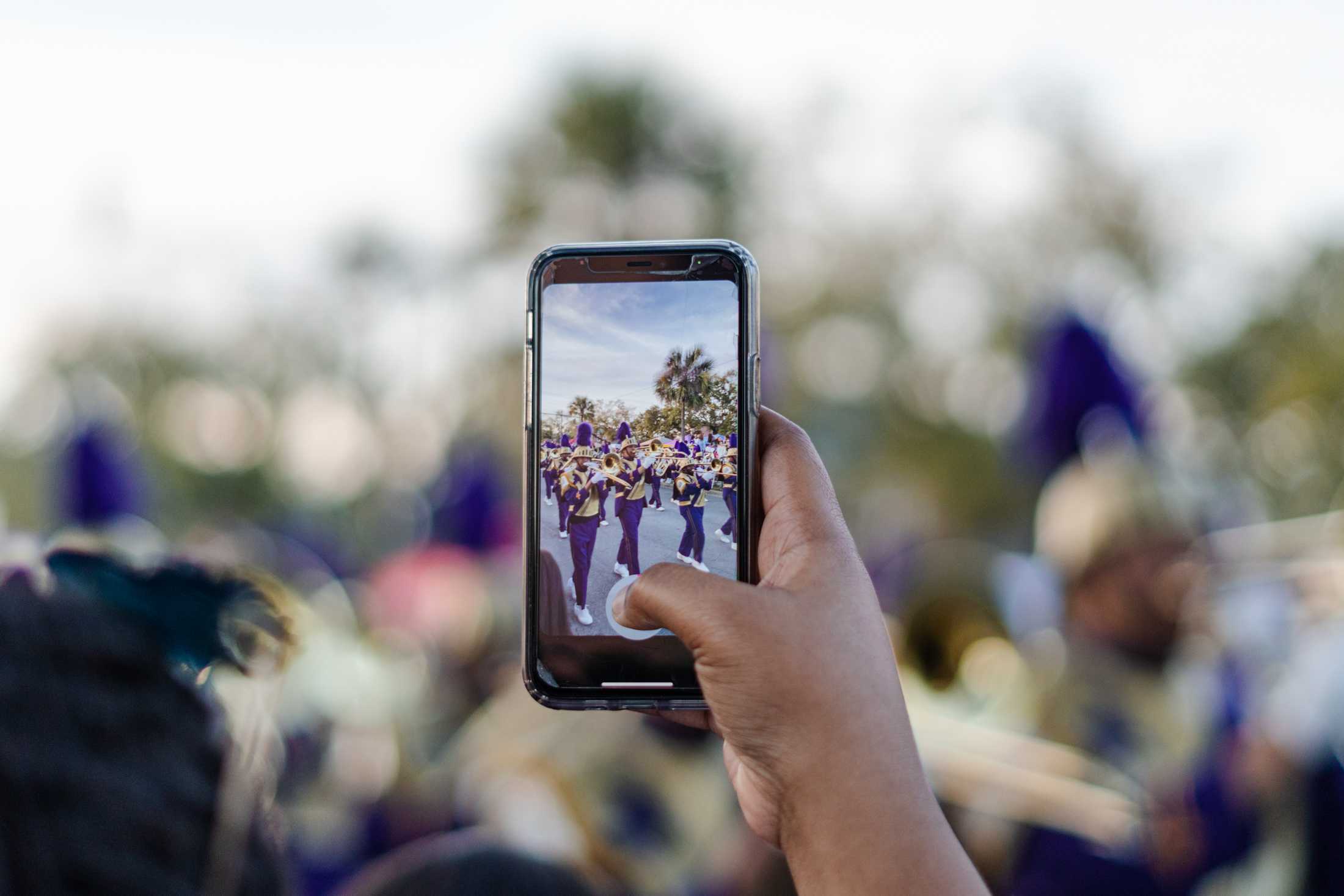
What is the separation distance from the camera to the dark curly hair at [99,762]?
0.90 metres

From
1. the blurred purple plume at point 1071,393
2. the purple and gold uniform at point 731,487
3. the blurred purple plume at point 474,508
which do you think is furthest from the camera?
the blurred purple plume at point 474,508

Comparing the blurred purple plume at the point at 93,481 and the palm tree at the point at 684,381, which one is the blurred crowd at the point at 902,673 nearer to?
the blurred purple plume at the point at 93,481

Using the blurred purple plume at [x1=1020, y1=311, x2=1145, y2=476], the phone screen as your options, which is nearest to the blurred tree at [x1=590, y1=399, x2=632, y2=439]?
the phone screen

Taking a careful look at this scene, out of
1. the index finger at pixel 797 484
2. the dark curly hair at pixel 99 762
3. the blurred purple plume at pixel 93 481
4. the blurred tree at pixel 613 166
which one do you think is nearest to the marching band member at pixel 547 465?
the index finger at pixel 797 484

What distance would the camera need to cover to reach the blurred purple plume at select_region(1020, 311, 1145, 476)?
456 centimetres

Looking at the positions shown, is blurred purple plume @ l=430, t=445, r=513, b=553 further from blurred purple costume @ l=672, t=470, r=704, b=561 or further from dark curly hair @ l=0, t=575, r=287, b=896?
dark curly hair @ l=0, t=575, r=287, b=896

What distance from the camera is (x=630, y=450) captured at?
1.29 meters

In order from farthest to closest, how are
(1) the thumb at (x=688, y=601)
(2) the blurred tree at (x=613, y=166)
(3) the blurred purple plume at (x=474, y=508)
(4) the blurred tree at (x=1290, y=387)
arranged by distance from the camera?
(4) the blurred tree at (x=1290, y=387), (2) the blurred tree at (x=613, y=166), (3) the blurred purple plume at (x=474, y=508), (1) the thumb at (x=688, y=601)

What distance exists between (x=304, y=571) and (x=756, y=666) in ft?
21.6

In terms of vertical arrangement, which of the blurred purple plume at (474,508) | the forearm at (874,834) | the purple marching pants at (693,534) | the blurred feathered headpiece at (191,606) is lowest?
the blurred purple plume at (474,508)

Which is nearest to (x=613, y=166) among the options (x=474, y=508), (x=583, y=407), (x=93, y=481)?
(x=474, y=508)

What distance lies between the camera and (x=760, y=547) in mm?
1251

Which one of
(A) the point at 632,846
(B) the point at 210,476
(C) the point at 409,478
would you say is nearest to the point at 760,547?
(A) the point at 632,846

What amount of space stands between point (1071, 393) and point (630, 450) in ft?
12.5
